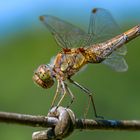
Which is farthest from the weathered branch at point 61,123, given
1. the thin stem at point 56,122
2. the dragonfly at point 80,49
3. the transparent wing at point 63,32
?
the transparent wing at point 63,32

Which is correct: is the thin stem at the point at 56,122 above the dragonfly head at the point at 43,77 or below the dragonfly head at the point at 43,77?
below

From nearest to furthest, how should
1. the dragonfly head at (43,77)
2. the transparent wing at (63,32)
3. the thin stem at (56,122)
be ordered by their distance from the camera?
1. the thin stem at (56,122)
2. the dragonfly head at (43,77)
3. the transparent wing at (63,32)

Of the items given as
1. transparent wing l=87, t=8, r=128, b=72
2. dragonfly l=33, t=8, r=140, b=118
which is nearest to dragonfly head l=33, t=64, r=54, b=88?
dragonfly l=33, t=8, r=140, b=118

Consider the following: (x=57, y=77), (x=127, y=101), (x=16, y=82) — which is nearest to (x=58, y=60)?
(x=57, y=77)

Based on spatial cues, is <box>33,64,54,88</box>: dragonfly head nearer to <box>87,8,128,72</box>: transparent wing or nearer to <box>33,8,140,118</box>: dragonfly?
<box>33,8,140,118</box>: dragonfly

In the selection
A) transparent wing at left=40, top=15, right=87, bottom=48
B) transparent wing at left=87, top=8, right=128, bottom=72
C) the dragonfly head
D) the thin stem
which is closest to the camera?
the thin stem

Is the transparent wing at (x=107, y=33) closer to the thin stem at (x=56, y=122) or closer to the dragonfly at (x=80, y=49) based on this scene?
the dragonfly at (x=80, y=49)

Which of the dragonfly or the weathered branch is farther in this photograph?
the dragonfly

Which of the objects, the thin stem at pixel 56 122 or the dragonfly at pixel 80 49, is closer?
the thin stem at pixel 56 122
